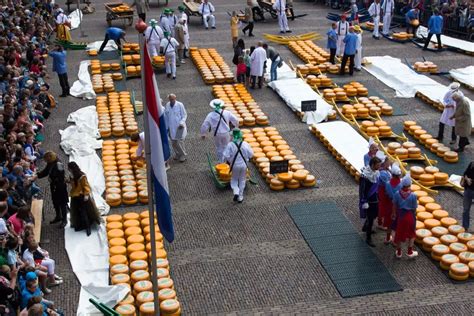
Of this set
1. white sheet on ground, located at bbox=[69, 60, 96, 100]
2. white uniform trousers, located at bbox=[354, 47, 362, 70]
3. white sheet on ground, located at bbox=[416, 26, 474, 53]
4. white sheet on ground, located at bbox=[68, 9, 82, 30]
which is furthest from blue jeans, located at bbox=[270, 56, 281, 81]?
white sheet on ground, located at bbox=[68, 9, 82, 30]

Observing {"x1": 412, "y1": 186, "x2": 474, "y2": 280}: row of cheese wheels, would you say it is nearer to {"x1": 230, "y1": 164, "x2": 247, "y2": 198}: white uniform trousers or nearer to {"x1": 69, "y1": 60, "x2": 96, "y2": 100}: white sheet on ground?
{"x1": 230, "y1": 164, "x2": 247, "y2": 198}: white uniform trousers

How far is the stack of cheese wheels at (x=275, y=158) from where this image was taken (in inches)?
588

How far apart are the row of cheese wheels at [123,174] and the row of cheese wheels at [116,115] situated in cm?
65

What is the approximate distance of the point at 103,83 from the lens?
22172 millimetres

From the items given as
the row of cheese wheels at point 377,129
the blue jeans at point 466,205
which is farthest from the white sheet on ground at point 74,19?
the blue jeans at point 466,205

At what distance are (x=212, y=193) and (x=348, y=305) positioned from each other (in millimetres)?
4950

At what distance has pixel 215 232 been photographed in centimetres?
1325

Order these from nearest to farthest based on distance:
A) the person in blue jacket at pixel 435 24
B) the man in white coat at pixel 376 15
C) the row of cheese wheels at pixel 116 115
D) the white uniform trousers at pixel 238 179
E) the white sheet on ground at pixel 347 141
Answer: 1. the white uniform trousers at pixel 238 179
2. the white sheet on ground at pixel 347 141
3. the row of cheese wheels at pixel 116 115
4. the person in blue jacket at pixel 435 24
5. the man in white coat at pixel 376 15

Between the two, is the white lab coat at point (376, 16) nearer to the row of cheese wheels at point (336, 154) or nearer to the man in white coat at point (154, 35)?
the man in white coat at point (154, 35)

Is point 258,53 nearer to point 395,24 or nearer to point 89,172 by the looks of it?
point 89,172

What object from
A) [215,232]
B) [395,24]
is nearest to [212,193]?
[215,232]

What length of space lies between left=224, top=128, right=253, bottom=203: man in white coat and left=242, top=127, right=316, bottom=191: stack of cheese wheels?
81 cm

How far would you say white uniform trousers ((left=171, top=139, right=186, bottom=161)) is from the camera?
53.8 feet

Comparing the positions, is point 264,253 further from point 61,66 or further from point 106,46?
point 106,46
